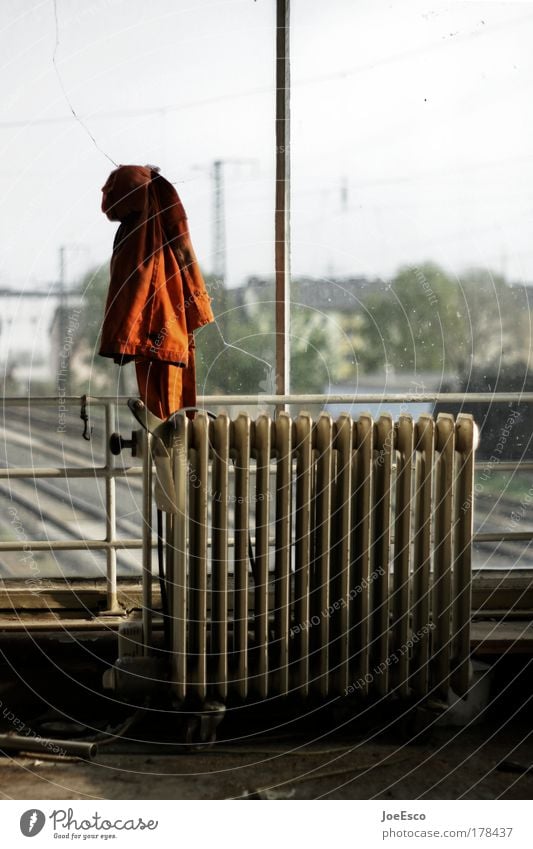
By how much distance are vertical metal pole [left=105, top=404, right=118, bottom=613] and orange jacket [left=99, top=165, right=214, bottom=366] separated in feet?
1.27

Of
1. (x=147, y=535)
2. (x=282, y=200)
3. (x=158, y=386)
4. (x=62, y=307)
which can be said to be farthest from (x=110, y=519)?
(x=282, y=200)

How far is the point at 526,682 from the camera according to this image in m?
2.65

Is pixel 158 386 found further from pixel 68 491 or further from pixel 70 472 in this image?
pixel 68 491

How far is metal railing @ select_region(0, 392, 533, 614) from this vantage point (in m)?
2.63

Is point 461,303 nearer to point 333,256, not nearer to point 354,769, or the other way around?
point 333,256

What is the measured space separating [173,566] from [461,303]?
118cm

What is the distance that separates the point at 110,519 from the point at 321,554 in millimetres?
661

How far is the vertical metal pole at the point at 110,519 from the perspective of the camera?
2641 mm

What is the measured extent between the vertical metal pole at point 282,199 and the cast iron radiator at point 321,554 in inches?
18.9

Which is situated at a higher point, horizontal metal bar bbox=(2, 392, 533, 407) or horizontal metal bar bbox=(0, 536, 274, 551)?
horizontal metal bar bbox=(2, 392, 533, 407)

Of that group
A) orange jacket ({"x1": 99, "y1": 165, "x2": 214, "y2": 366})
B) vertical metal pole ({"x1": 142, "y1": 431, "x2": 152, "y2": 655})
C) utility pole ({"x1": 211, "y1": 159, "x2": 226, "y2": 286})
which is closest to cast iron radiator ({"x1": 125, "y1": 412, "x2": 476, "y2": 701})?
vertical metal pole ({"x1": 142, "y1": 431, "x2": 152, "y2": 655})

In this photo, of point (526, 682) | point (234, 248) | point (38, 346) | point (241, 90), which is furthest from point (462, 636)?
point (241, 90)

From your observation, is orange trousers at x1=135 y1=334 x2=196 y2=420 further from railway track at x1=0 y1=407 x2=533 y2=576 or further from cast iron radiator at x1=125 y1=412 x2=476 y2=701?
railway track at x1=0 y1=407 x2=533 y2=576

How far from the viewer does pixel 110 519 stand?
8.68 feet
